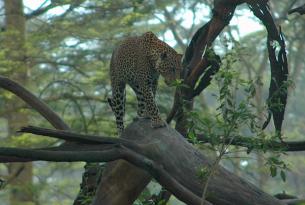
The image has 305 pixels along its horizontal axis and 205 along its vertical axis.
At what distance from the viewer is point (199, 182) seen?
4.77 m

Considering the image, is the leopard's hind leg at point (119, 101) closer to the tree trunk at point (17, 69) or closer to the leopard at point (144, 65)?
the leopard at point (144, 65)

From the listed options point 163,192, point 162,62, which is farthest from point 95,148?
point 162,62

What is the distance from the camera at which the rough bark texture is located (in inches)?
188

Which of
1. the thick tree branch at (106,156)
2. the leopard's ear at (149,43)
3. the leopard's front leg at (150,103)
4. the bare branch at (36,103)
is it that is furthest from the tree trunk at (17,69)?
the thick tree branch at (106,156)

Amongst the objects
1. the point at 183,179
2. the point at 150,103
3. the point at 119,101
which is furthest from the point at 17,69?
the point at 183,179

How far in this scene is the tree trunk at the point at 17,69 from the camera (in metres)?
13.1

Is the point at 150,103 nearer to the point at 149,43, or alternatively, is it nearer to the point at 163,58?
the point at 163,58

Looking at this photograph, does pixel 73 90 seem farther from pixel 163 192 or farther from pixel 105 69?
pixel 163 192

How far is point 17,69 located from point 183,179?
8873mm

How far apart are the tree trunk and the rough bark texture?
26.3 ft

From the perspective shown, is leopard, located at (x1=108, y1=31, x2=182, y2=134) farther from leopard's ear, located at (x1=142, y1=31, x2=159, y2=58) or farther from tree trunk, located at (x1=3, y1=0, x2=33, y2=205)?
tree trunk, located at (x1=3, y1=0, x2=33, y2=205)

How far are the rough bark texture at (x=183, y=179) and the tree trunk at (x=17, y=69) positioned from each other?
26.3ft

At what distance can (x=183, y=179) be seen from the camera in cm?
477

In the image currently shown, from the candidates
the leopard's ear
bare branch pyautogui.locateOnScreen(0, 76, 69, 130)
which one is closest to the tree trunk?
the leopard's ear
